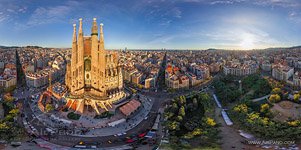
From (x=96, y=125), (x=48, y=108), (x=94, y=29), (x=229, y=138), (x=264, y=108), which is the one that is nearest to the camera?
(x=229, y=138)

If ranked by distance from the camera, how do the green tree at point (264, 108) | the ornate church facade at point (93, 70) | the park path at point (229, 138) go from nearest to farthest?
the park path at point (229, 138) < the green tree at point (264, 108) < the ornate church facade at point (93, 70)

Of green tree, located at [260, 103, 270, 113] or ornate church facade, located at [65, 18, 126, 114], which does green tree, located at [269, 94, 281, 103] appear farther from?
ornate church facade, located at [65, 18, 126, 114]

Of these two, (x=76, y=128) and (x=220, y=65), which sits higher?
(x=220, y=65)

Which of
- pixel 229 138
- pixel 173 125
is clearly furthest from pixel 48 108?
pixel 229 138

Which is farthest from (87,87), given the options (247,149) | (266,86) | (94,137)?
(266,86)

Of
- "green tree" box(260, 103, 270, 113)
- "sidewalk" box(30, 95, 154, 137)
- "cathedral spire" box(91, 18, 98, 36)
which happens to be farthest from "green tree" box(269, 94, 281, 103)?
"cathedral spire" box(91, 18, 98, 36)

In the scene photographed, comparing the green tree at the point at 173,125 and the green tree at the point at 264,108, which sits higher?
the green tree at the point at 264,108

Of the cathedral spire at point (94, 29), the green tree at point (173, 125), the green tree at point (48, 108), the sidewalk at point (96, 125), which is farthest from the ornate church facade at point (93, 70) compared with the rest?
the green tree at point (173, 125)

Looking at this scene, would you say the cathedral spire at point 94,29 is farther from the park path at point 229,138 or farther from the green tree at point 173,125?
the park path at point 229,138

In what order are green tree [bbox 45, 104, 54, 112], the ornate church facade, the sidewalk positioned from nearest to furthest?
the sidewalk → green tree [bbox 45, 104, 54, 112] → the ornate church facade

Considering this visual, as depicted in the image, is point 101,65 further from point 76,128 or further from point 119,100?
point 76,128

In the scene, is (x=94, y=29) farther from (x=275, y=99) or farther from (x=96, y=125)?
(x=275, y=99)
